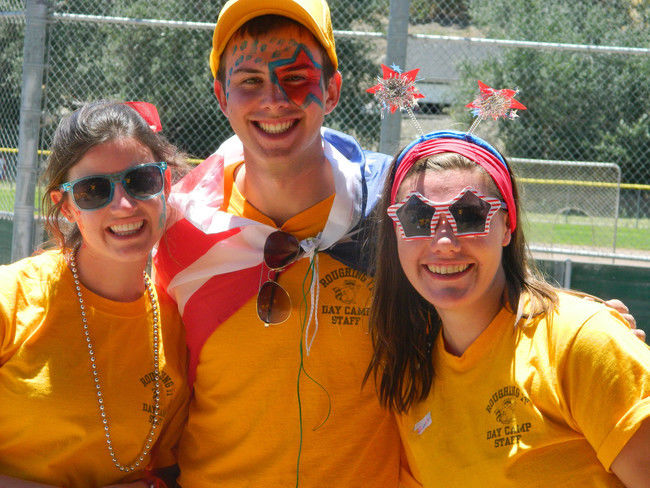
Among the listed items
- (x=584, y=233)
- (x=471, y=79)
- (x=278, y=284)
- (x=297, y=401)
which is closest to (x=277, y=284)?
(x=278, y=284)

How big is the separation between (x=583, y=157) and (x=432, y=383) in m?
13.1

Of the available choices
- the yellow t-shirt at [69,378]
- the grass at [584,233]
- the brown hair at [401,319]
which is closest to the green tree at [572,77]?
the grass at [584,233]

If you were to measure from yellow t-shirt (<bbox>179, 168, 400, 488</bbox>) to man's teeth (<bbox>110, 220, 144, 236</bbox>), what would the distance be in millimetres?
427

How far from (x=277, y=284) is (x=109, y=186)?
62 cm

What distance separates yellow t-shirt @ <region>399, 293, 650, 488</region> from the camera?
1.82 m

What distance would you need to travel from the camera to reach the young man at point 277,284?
7.81ft

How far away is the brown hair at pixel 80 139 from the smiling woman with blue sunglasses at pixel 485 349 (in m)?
0.86

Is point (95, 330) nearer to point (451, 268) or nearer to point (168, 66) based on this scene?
point (451, 268)

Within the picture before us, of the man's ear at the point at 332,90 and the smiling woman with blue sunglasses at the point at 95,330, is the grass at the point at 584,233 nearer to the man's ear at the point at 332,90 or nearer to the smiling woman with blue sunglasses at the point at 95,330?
the man's ear at the point at 332,90

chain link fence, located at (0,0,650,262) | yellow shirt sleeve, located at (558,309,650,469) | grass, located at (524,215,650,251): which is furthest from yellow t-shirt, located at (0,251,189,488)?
grass, located at (524,215,650,251)

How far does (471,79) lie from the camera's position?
14.6m

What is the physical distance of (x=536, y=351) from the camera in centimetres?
198

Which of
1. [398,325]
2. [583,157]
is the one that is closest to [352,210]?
[398,325]

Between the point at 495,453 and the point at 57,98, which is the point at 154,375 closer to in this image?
the point at 495,453
